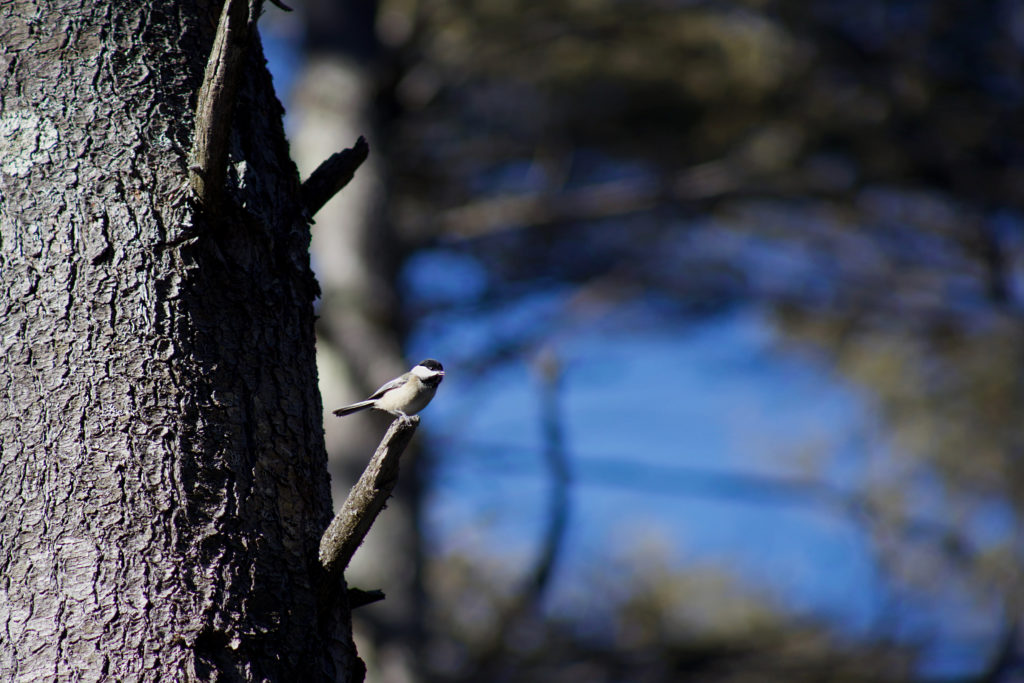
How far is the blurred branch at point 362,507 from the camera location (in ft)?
4.56

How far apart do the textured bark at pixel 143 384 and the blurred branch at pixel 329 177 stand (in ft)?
0.29

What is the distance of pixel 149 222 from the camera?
144cm

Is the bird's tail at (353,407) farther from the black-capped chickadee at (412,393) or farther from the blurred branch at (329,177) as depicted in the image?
the blurred branch at (329,177)

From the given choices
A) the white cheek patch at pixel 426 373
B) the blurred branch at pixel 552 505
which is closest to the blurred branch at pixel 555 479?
the blurred branch at pixel 552 505

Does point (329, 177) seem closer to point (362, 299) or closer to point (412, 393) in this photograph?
point (412, 393)

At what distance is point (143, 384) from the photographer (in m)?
1.37

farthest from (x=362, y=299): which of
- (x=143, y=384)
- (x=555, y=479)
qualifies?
(x=143, y=384)

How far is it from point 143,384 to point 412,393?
1261 mm

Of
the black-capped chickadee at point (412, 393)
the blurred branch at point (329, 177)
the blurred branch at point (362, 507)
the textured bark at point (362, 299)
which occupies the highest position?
the textured bark at point (362, 299)

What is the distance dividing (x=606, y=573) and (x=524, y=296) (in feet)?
6.64

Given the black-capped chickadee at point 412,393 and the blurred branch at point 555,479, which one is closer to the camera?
the black-capped chickadee at point 412,393

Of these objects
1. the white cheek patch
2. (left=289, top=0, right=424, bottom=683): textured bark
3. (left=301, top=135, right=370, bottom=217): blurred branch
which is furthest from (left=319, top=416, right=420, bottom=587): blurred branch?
(left=289, top=0, right=424, bottom=683): textured bark

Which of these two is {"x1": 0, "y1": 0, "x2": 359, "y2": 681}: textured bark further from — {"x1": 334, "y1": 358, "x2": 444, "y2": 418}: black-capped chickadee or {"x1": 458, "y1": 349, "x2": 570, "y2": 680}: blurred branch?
{"x1": 458, "y1": 349, "x2": 570, "y2": 680}: blurred branch

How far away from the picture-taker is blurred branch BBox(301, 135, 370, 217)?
168 centimetres
